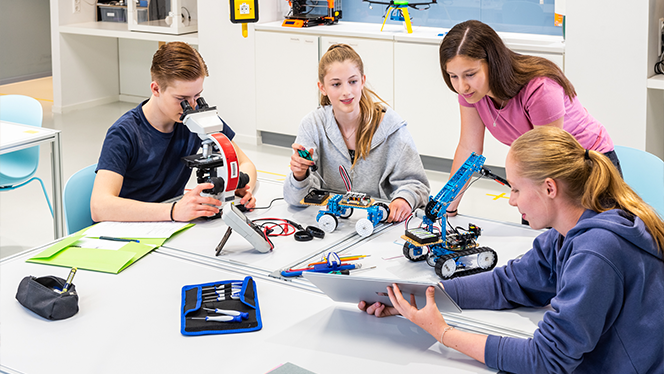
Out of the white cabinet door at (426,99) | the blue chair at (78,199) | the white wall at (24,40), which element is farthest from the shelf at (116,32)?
the blue chair at (78,199)

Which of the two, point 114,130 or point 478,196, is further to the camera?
point 478,196

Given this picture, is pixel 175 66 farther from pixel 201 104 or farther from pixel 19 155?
pixel 19 155

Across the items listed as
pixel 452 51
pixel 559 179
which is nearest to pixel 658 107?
pixel 452 51

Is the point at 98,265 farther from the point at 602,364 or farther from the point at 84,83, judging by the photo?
the point at 84,83

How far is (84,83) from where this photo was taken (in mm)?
6664

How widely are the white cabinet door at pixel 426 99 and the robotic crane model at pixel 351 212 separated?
2632 millimetres

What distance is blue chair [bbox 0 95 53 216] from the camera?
3328 mm

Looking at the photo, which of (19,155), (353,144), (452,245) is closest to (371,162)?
(353,144)

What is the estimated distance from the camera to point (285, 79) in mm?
5227

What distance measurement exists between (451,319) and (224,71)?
172 inches

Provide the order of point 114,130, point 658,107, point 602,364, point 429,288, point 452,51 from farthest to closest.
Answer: point 658,107, point 114,130, point 452,51, point 429,288, point 602,364

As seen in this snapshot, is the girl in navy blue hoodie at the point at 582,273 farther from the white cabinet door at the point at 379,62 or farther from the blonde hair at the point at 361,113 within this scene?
the white cabinet door at the point at 379,62

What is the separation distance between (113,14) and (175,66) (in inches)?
197

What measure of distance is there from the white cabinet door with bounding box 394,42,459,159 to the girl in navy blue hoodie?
3.25 metres
